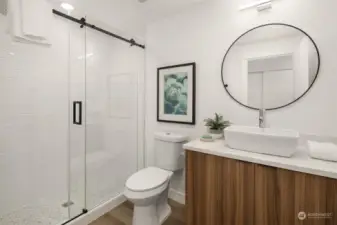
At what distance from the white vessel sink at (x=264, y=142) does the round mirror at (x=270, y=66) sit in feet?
1.28

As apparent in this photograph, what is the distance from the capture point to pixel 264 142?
1.25 m

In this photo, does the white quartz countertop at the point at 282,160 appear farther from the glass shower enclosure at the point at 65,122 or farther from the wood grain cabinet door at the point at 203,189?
the glass shower enclosure at the point at 65,122

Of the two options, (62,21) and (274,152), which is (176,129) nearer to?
(274,152)

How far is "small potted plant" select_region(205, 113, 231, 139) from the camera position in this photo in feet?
5.78

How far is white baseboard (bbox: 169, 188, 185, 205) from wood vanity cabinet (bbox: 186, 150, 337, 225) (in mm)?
708

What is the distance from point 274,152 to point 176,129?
1.19 meters

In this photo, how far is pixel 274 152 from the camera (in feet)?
4.01

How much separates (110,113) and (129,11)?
4.48 ft

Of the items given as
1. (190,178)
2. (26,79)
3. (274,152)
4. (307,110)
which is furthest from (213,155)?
(26,79)

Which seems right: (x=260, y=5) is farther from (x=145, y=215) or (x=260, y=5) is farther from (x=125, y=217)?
(x=125, y=217)

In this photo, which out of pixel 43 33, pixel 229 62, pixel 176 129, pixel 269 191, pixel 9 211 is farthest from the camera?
pixel 176 129

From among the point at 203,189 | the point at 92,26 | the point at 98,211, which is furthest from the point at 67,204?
the point at 92,26

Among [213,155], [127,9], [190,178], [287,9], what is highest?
[127,9]

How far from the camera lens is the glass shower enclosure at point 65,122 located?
1.73 meters
